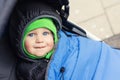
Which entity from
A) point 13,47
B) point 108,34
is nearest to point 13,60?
point 13,47

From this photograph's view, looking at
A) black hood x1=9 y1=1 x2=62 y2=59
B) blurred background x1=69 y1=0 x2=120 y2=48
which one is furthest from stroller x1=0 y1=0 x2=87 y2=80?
blurred background x1=69 y1=0 x2=120 y2=48

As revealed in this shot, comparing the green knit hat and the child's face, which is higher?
the green knit hat

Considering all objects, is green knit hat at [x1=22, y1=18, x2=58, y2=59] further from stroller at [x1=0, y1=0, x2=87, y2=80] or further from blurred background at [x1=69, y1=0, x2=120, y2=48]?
blurred background at [x1=69, y1=0, x2=120, y2=48]

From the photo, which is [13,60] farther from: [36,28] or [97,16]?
[97,16]

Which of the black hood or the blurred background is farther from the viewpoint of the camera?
the blurred background

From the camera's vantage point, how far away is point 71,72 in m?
1.23

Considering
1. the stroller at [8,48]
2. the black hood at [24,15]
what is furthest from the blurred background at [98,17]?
the black hood at [24,15]

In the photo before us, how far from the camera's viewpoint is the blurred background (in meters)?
2.21

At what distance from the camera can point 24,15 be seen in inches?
45.7

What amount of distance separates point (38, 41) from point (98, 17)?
111 cm

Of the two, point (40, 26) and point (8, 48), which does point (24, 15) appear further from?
point (8, 48)

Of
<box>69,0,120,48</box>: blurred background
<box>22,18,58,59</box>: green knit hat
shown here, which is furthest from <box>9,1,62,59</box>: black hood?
<box>69,0,120,48</box>: blurred background

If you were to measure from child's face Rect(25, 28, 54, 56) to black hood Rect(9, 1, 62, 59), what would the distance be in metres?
0.04

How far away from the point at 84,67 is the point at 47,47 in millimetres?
159
